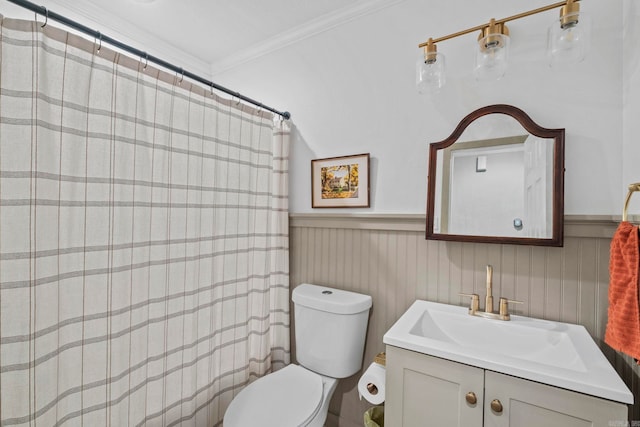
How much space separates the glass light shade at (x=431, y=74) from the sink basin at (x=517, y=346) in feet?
3.23

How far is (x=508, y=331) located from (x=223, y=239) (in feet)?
4.42

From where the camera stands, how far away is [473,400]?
34.8 inches

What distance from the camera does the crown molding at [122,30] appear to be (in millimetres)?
1545

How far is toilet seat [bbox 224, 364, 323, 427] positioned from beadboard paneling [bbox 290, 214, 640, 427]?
1.20ft

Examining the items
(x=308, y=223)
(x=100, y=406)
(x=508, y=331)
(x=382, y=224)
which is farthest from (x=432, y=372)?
(x=100, y=406)

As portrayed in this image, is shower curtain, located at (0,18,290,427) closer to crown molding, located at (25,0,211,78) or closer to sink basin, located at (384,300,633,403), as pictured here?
crown molding, located at (25,0,211,78)

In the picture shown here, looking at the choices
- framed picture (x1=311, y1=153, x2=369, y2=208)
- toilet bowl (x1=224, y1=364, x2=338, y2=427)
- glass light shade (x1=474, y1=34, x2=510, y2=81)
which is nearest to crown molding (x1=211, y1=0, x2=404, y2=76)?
glass light shade (x1=474, y1=34, x2=510, y2=81)

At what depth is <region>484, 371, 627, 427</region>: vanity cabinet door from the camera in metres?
0.74

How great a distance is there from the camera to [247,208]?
5.40ft

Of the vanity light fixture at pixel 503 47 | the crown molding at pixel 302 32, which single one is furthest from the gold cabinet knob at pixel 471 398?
the crown molding at pixel 302 32

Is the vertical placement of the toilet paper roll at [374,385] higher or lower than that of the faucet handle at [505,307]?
lower

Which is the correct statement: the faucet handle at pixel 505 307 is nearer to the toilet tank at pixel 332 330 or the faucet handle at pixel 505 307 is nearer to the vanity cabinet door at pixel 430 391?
the vanity cabinet door at pixel 430 391

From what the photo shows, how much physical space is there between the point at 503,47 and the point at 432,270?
3.21ft

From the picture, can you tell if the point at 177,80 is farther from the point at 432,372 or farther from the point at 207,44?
the point at 432,372
